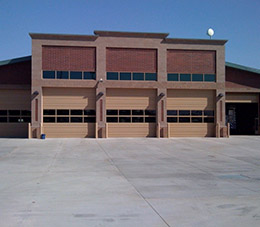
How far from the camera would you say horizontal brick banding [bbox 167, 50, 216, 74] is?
1275 inches

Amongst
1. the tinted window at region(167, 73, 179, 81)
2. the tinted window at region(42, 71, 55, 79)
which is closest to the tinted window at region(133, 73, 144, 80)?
the tinted window at region(167, 73, 179, 81)

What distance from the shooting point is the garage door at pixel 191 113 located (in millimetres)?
32531

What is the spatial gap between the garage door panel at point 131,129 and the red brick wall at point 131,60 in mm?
5264

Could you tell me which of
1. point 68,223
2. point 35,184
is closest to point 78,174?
point 35,184

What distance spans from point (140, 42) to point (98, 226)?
2695 centimetres

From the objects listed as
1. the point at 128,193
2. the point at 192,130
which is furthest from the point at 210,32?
the point at 128,193

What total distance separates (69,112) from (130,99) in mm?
5953

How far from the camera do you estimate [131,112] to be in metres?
31.9

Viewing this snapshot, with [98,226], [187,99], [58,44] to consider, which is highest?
[58,44]

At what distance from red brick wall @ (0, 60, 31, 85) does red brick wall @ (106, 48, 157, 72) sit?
8.01 metres

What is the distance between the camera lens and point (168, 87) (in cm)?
3200

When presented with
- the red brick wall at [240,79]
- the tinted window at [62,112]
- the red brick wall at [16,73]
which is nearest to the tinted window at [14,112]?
the red brick wall at [16,73]

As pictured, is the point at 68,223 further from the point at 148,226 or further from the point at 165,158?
the point at 165,158

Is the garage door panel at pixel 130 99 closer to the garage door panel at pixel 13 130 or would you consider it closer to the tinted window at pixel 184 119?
the tinted window at pixel 184 119
